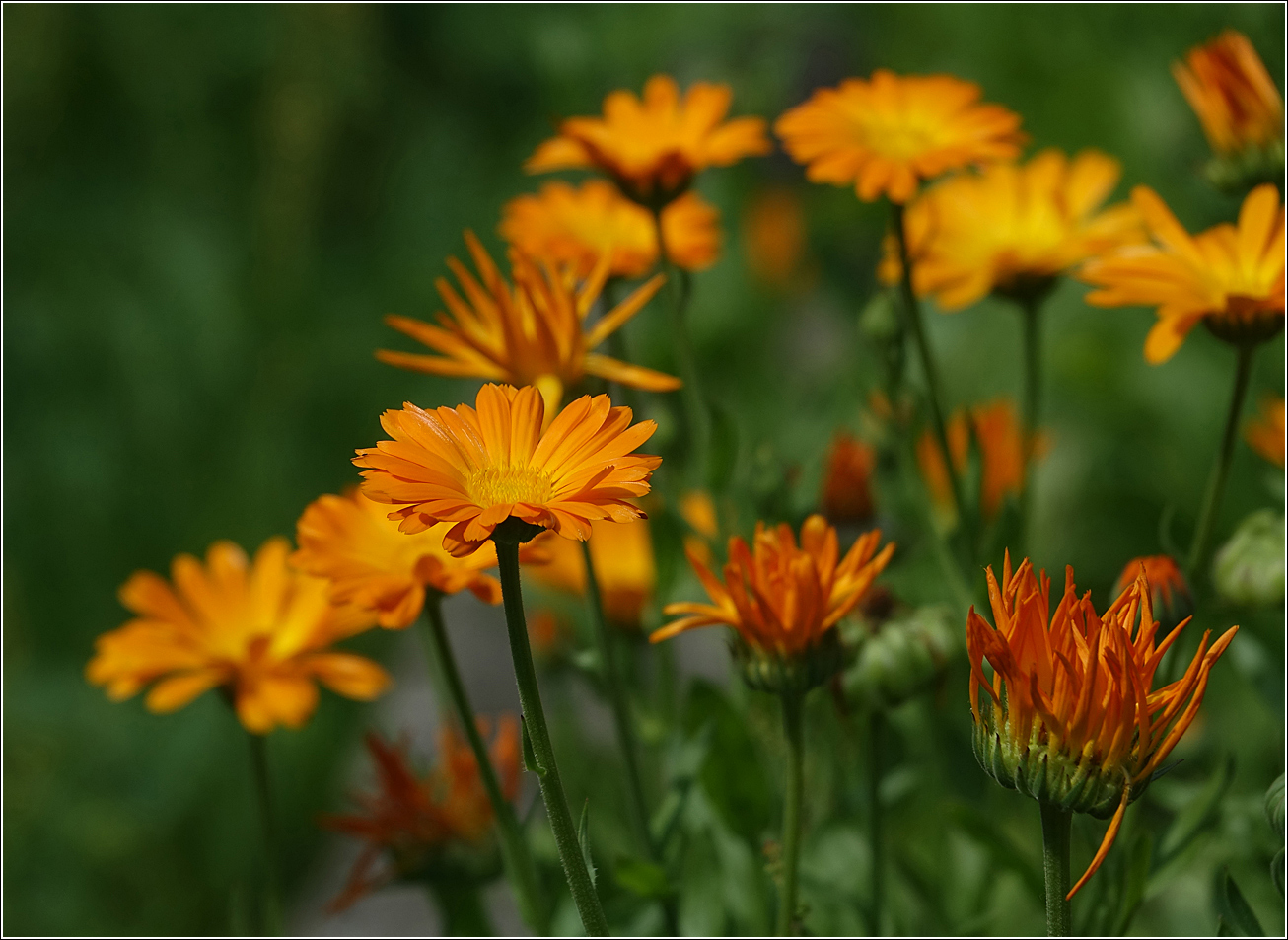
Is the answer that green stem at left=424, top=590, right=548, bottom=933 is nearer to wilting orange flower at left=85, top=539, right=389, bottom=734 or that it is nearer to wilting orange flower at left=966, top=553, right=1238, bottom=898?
wilting orange flower at left=85, top=539, right=389, bottom=734

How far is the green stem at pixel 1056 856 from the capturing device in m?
0.42

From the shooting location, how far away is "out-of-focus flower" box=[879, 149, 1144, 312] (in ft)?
2.40

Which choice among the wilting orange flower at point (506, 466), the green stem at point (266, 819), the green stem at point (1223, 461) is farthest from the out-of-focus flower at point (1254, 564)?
the green stem at point (266, 819)

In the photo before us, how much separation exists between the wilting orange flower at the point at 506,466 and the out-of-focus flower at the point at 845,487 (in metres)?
0.39

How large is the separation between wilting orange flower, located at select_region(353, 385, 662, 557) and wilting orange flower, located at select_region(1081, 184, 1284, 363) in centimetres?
25

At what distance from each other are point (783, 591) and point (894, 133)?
31 centimetres

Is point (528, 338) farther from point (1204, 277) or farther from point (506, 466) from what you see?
point (1204, 277)

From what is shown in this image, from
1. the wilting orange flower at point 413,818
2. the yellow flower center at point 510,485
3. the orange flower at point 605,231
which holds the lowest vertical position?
the wilting orange flower at point 413,818

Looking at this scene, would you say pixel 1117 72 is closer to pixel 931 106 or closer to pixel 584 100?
pixel 584 100

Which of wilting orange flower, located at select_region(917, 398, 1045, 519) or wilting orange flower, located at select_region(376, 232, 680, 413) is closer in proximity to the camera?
wilting orange flower, located at select_region(376, 232, 680, 413)

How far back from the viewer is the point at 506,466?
0.45 metres

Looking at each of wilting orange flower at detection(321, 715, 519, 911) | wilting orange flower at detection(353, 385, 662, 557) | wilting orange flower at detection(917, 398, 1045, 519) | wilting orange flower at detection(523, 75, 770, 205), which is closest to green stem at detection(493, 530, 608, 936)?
wilting orange flower at detection(353, 385, 662, 557)

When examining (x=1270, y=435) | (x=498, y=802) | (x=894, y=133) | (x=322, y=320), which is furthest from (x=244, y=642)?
(x=322, y=320)

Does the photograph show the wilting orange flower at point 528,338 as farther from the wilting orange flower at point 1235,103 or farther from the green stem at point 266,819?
the wilting orange flower at point 1235,103
